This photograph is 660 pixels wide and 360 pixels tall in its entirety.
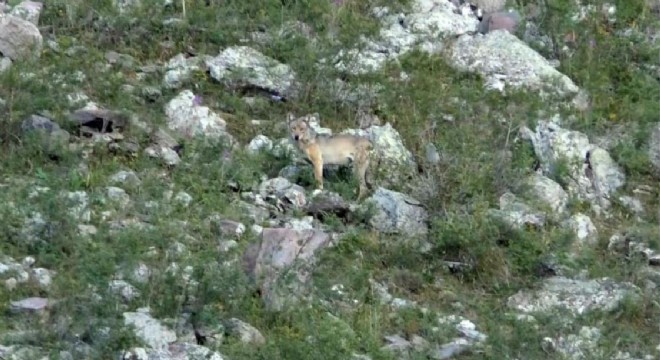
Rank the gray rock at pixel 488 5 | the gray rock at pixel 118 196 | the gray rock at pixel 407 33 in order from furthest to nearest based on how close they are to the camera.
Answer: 1. the gray rock at pixel 488 5
2. the gray rock at pixel 407 33
3. the gray rock at pixel 118 196

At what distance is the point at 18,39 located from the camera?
13961mm

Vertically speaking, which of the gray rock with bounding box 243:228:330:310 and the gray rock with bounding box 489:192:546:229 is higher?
the gray rock with bounding box 243:228:330:310

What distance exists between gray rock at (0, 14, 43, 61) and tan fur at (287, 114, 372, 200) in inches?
108

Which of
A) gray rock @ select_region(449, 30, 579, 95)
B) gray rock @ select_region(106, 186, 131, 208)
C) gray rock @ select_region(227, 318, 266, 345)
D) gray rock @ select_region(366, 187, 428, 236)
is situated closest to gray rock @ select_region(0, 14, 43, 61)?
gray rock @ select_region(106, 186, 131, 208)

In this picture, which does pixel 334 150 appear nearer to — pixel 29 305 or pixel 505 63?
pixel 505 63

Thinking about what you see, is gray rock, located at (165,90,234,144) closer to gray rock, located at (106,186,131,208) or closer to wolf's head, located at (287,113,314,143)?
wolf's head, located at (287,113,314,143)

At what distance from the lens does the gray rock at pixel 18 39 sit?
1383 cm

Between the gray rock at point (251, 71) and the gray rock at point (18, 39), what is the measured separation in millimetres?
1754

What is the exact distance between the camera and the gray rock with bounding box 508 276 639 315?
10883 millimetres

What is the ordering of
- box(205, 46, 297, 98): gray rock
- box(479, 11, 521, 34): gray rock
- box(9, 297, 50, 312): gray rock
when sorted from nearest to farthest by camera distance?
box(9, 297, 50, 312): gray rock
box(205, 46, 297, 98): gray rock
box(479, 11, 521, 34): gray rock

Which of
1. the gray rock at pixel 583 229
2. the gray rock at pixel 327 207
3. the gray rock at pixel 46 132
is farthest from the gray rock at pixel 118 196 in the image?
the gray rock at pixel 583 229

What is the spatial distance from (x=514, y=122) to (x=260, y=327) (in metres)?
4.96

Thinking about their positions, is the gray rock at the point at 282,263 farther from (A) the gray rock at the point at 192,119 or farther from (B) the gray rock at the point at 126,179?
(A) the gray rock at the point at 192,119

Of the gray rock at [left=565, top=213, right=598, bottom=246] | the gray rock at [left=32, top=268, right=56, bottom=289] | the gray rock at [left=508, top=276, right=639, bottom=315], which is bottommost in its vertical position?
the gray rock at [left=565, top=213, right=598, bottom=246]
